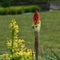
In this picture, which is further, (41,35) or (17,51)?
(41,35)

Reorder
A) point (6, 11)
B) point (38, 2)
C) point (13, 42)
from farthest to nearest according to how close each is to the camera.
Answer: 1. point (38, 2)
2. point (6, 11)
3. point (13, 42)

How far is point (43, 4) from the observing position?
1237 inches

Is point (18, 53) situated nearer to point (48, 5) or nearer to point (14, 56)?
point (14, 56)

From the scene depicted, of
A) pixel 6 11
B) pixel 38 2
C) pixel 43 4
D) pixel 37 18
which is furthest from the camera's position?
pixel 38 2

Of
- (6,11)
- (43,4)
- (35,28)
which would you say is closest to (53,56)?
(35,28)

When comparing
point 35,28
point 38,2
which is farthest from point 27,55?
point 38,2

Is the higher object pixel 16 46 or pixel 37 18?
pixel 37 18

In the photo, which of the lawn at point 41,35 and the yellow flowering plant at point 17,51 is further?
the lawn at point 41,35

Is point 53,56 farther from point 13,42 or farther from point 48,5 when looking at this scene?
point 48,5

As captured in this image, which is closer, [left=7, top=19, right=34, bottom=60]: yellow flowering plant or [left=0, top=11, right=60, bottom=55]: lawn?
[left=7, top=19, right=34, bottom=60]: yellow flowering plant

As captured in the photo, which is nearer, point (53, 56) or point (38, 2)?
point (53, 56)

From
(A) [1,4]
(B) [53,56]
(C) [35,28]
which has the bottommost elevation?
(B) [53,56]

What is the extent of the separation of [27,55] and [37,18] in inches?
21.0

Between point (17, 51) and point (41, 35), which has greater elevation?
point (17, 51)
